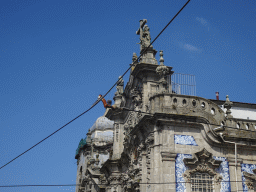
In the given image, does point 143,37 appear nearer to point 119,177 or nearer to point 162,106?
point 162,106

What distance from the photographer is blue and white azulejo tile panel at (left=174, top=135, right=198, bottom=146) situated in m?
19.3

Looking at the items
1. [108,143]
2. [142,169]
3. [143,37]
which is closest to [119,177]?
[142,169]

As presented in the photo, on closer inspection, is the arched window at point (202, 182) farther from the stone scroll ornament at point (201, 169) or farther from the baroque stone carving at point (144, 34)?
the baroque stone carving at point (144, 34)

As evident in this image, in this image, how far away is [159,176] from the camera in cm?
1855

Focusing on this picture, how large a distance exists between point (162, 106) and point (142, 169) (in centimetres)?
379

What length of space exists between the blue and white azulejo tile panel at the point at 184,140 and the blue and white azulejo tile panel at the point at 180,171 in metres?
0.66

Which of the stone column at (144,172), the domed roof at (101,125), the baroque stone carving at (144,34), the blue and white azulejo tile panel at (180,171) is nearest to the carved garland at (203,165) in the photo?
the blue and white azulejo tile panel at (180,171)

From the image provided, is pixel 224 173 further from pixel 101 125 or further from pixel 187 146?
pixel 101 125

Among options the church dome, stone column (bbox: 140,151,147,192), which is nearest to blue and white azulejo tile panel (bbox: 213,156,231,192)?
stone column (bbox: 140,151,147,192)

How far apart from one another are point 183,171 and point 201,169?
0.95 metres

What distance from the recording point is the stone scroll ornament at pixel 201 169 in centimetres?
1864

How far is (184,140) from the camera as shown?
1941cm

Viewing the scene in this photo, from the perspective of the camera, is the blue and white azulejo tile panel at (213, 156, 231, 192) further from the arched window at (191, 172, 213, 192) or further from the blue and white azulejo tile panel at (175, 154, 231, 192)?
the arched window at (191, 172, 213, 192)

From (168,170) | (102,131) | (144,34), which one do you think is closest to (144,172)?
(168,170)
